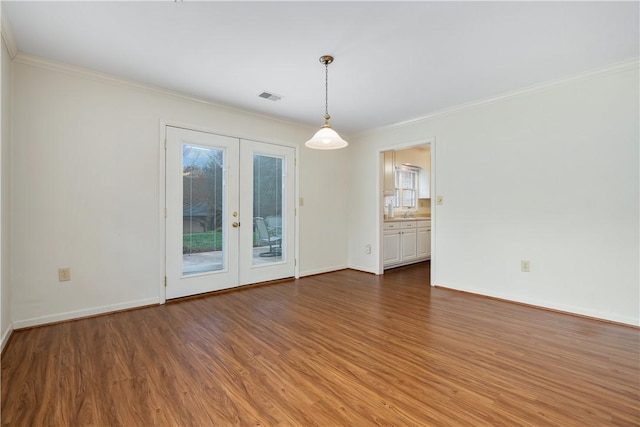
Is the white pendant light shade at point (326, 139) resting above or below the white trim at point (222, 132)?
below

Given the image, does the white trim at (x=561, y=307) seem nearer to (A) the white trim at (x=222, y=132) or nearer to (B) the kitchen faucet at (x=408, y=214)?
(B) the kitchen faucet at (x=408, y=214)

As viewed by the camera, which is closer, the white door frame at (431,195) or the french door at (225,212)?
the french door at (225,212)

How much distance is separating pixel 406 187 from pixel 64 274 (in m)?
6.07

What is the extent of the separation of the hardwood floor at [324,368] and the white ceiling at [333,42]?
2.50 m

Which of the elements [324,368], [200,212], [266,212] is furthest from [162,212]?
[324,368]

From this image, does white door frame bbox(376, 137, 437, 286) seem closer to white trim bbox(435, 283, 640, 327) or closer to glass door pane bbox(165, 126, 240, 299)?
white trim bbox(435, 283, 640, 327)

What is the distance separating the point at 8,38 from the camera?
231 centimetres

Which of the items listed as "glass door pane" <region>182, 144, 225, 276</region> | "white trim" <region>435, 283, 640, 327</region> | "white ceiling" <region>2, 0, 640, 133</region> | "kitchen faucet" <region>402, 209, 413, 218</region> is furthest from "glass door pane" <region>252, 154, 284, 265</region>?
"kitchen faucet" <region>402, 209, 413, 218</region>

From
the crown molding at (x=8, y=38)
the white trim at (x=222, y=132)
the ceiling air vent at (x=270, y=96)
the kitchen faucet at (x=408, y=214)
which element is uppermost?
the ceiling air vent at (x=270, y=96)

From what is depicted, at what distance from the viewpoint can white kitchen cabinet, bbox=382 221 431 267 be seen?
524 centimetres

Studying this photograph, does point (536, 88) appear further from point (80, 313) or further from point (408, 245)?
point (80, 313)

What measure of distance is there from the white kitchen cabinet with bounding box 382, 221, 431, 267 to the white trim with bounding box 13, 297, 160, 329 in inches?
144

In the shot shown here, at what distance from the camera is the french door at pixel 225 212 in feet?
11.5

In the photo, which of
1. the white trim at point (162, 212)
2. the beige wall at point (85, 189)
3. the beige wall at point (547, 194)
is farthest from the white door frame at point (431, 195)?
the white trim at point (162, 212)
